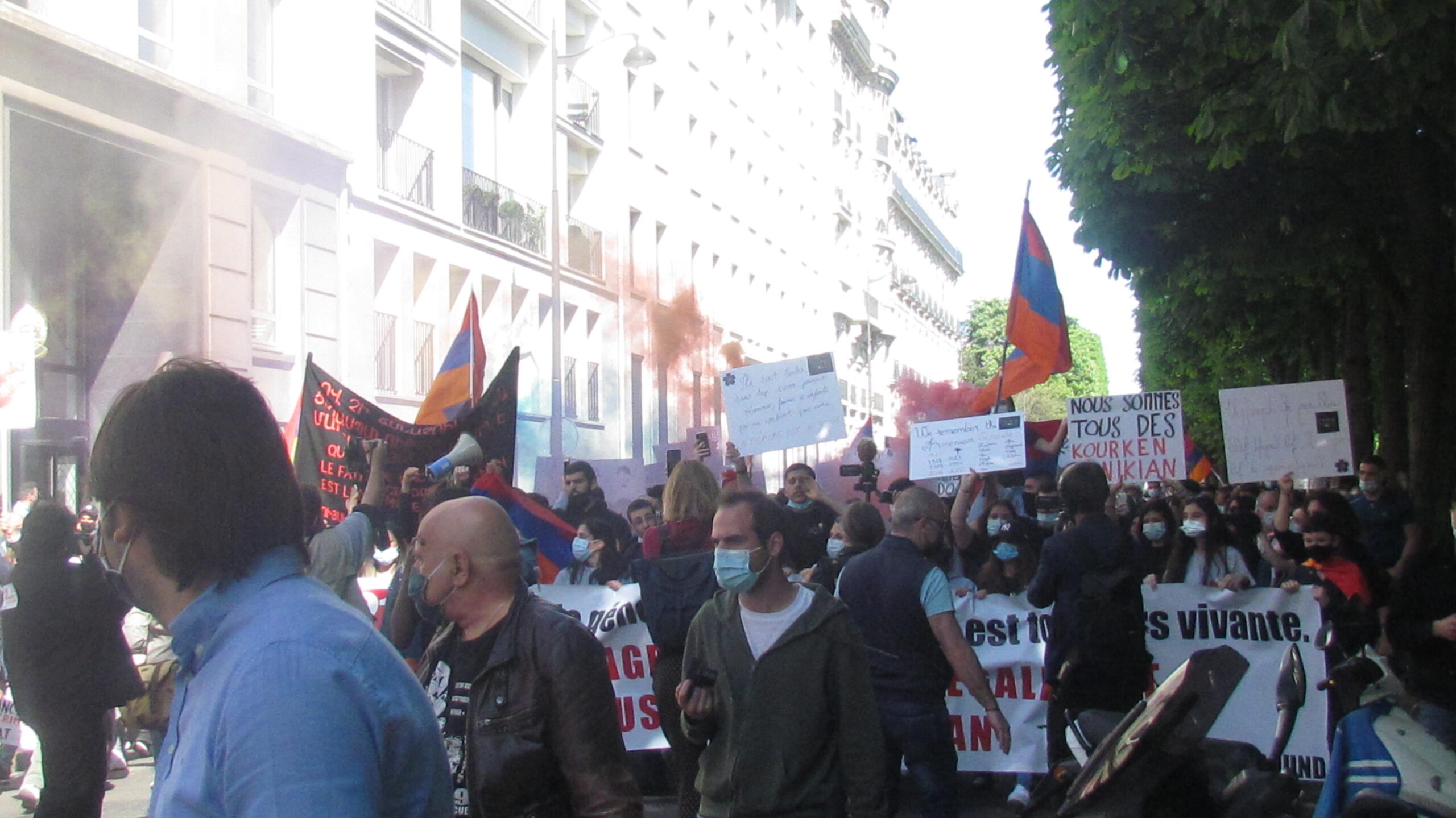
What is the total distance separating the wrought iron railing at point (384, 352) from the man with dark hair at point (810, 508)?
1441cm

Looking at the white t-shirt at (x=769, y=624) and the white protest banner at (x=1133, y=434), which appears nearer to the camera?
the white t-shirt at (x=769, y=624)

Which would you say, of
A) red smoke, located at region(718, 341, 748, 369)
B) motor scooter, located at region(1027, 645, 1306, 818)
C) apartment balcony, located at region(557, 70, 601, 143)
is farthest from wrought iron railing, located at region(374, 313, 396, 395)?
motor scooter, located at region(1027, 645, 1306, 818)

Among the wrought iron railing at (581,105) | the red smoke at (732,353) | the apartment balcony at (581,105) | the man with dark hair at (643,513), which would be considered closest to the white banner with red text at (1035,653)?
the man with dark hair at (643,513)

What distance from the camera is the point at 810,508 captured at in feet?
28.8

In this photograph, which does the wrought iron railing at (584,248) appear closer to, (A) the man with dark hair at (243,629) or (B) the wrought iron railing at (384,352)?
(B) the wrought iron railing at (384,352)

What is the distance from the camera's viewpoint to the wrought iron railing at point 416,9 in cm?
2323

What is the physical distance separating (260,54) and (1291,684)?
61.1 feet

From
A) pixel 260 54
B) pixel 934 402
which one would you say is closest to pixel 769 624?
pixel 260 54

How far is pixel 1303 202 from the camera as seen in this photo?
52.2ft

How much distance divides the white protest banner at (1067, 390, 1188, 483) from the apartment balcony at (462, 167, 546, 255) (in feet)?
48.5

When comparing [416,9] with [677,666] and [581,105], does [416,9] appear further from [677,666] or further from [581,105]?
[677,666]

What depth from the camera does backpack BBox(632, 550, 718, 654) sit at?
629cm

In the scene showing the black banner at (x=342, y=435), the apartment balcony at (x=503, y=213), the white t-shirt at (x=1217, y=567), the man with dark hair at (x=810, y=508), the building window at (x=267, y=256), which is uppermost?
the apartment balcony at (x=503, y=213)

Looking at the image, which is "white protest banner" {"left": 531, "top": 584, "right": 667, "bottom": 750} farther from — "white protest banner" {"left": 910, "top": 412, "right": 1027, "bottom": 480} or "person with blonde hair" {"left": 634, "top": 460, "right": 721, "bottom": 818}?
"white protest banner" {"left": 910, "top": 412, "right": 1027, "bottom": 480}
